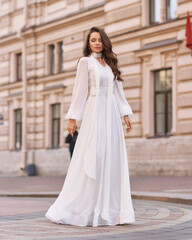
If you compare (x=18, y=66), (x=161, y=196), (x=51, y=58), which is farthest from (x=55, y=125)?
(x=161, y=196)

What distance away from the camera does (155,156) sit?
19.2 m

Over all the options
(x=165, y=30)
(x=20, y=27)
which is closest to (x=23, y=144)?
(x=20, y=27)

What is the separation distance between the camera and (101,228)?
608 cm

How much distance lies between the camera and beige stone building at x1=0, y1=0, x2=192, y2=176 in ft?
61.6

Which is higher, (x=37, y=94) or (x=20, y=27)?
(x=20, y=27)

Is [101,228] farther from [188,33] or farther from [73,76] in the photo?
[73,76]

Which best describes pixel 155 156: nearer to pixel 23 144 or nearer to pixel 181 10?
pixel 181 10

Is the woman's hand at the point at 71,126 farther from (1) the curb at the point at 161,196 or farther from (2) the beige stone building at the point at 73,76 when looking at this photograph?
(2) the beige stone building at the point at 73,76

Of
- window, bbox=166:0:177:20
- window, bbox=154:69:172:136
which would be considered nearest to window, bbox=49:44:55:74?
window, bbox=154:69:172:136

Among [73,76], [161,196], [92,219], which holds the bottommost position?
[161,196]

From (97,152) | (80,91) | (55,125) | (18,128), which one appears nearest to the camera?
(97,152)

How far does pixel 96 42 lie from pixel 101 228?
2.03m

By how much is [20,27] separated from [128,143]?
31.5 ft

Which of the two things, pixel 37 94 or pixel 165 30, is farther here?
pixel 37 94
